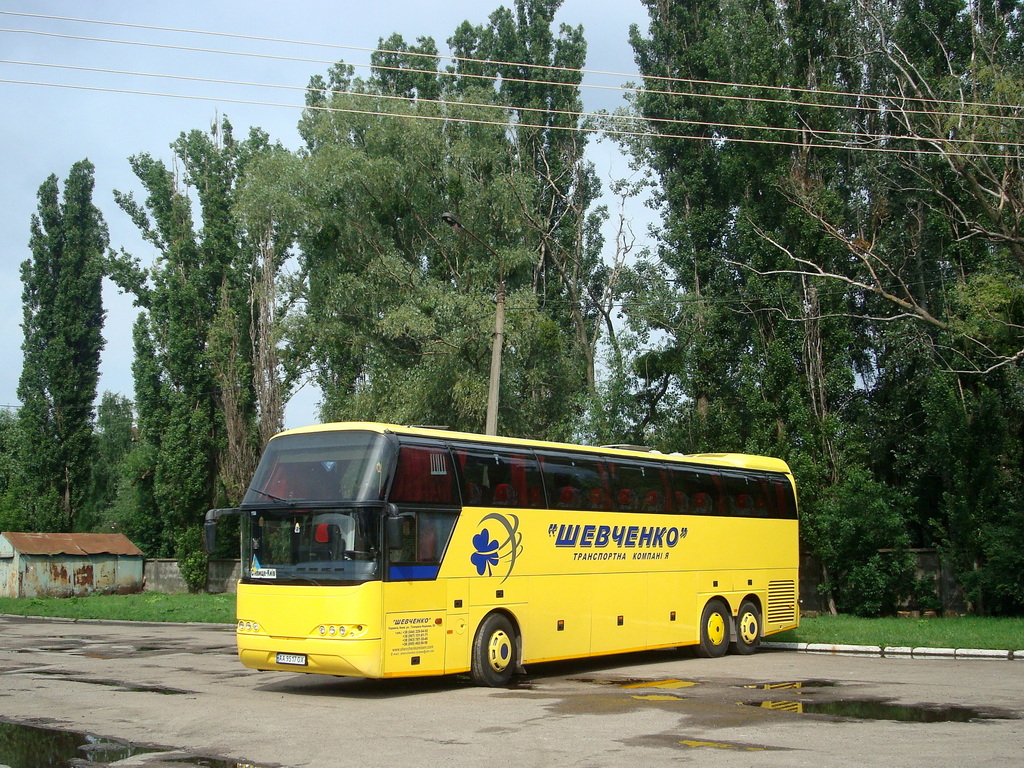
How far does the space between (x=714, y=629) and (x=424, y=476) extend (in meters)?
8.04

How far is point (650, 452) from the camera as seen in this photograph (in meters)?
17.9

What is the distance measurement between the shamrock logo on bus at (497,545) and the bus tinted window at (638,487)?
2.56 meters

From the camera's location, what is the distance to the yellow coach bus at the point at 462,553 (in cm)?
1250

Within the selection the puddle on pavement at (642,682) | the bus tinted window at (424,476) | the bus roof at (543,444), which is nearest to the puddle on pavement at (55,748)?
the bus tinted window at (424,476)

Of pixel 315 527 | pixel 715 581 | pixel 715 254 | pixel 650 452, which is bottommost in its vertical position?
pixel 715 581

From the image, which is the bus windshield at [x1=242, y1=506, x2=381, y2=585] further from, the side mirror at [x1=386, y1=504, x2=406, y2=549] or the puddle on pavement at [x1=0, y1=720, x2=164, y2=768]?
the puddle on pavement at [x1=0, y1=720, x2=164, y2=768]

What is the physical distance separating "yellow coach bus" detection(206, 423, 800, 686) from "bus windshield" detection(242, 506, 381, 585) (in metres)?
0.02

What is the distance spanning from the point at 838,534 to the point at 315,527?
63.4 ft

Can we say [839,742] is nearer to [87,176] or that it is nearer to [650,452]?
[650,452]

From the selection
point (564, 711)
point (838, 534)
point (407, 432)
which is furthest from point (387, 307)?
point (564, 711)

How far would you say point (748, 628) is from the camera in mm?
19500

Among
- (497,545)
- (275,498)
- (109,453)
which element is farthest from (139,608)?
(109,453)

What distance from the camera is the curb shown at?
709 inches

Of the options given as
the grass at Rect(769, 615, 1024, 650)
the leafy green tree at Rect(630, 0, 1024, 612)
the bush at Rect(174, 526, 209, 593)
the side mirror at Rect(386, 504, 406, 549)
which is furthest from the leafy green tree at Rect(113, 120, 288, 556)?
the side mirror at Rect(386, 504, 406, 549)
